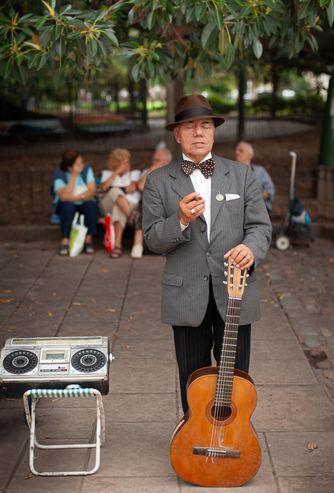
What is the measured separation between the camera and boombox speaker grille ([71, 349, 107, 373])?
16.6 ft

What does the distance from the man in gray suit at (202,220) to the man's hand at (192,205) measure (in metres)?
0.23

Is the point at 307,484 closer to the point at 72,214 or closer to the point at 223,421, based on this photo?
the point at 223,421

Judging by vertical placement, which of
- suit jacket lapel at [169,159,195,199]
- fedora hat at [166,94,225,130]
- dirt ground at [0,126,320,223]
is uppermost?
fedora hat at [166,94,225,130]

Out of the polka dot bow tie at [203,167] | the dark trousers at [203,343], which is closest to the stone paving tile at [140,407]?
the dark trousers at [203,343]

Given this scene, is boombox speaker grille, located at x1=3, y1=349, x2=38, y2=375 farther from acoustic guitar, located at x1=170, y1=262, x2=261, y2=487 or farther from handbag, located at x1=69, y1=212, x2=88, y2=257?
handbag, located at x1=69, y1=212, x2=88, y2=257

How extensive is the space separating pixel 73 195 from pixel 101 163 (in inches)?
303

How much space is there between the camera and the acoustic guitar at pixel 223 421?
471 cm

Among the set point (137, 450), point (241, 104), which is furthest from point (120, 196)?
point (241, 104)

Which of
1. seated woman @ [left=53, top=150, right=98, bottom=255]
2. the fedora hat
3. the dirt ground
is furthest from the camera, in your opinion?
the dirt ground

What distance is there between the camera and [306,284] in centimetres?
989

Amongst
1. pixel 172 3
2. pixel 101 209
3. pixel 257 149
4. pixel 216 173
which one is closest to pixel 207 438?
pixel 216 173

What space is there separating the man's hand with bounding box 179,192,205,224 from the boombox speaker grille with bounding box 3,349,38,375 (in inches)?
51.0

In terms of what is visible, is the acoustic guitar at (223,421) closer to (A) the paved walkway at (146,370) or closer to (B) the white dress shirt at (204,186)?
(A) the paved walkway at (146,370)

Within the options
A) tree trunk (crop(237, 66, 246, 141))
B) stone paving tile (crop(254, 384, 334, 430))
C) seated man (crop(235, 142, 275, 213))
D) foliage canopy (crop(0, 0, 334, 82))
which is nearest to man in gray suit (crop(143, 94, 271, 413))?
stone paving tile (crop(254, 384, 334, 430))
